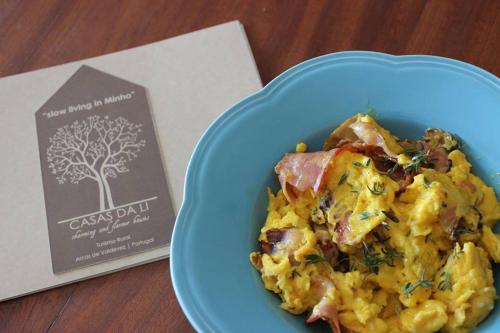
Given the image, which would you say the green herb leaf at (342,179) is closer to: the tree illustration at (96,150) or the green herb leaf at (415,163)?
the green herb leaf at (415,163)

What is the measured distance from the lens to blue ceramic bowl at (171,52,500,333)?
3.44ft

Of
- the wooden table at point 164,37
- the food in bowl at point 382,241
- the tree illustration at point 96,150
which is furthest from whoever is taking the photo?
the tree illustration at point 96,150

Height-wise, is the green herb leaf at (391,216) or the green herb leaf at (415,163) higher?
the green herb leaf at (415,163)

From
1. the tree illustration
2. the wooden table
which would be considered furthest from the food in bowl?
the tree illustration

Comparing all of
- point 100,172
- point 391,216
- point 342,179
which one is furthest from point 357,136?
point 100,172

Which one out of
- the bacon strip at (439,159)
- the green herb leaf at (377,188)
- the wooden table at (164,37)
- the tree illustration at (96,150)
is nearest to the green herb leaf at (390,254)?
the green herb leaf at (377,188)

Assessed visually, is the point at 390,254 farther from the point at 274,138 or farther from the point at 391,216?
the point at 274,138

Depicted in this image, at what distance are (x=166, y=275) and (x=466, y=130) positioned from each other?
33.3 inches

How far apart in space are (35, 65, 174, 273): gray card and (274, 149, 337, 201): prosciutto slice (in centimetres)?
37

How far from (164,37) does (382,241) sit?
1009 millimetres

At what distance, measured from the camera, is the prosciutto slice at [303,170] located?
111 cm

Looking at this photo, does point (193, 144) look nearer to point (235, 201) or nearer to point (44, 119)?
point (235, 201)

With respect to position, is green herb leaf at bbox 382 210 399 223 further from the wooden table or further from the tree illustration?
the tree illustration

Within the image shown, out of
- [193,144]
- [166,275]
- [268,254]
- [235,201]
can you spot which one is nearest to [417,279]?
[268,254]
